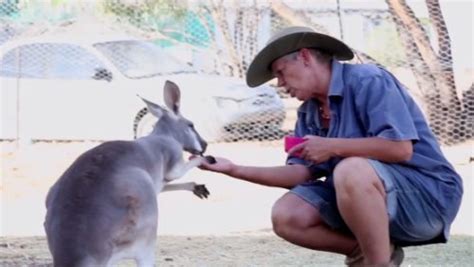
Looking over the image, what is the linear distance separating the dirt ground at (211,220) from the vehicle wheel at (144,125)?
1.99 feet

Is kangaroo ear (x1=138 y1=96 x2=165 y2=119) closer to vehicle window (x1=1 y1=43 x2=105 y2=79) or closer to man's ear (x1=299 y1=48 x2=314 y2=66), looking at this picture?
man's ear (x1=299 y1=48 x2=314 y2=66)

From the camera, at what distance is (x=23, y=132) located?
10766 millimetres

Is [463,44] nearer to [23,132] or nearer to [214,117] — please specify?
[214,117]

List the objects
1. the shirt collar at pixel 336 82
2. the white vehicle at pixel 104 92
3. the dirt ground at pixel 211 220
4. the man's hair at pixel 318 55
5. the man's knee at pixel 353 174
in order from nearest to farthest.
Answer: the man's knee at pixel 353 174 → the shirt collar at pixel 336 82 → the man's hair at pixel 318 55 → the dirt ground at pixel 211 220 → the white vehicle at pixel 104 92

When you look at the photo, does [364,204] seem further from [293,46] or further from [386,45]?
[386,45]

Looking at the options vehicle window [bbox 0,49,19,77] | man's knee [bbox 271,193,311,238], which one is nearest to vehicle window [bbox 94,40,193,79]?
vehicle window [bbox 0,49,19,77]

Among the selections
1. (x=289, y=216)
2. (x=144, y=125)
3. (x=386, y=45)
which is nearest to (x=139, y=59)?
(x=144, y=125)

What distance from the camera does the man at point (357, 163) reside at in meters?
4.03

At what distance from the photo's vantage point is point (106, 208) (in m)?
4.01

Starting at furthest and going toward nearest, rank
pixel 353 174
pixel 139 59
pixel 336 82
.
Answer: pixel 139 59, pixel 336 82, pixel 353 174

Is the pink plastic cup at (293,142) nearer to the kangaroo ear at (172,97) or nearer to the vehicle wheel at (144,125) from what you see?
the kangaroo ear at (172,97)

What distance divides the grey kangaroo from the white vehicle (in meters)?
5.79

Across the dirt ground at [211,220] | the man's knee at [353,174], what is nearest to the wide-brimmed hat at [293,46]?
the man's knee at [353,174]

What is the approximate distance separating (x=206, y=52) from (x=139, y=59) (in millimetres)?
689
